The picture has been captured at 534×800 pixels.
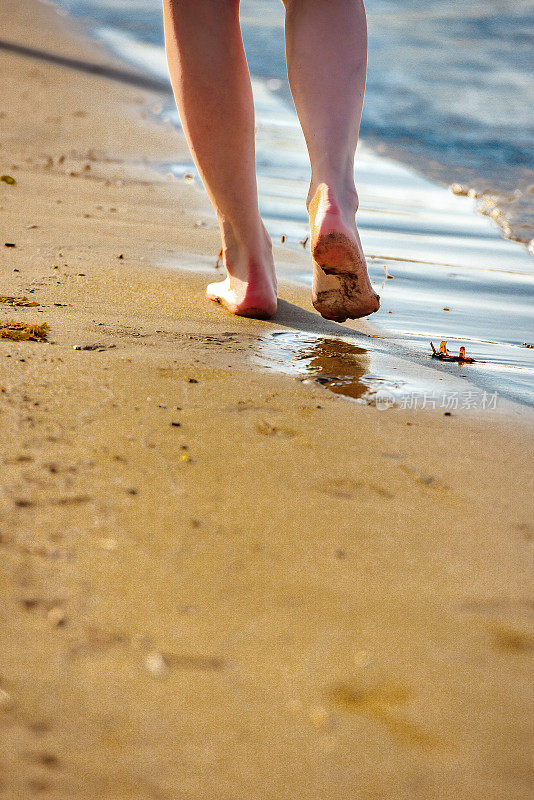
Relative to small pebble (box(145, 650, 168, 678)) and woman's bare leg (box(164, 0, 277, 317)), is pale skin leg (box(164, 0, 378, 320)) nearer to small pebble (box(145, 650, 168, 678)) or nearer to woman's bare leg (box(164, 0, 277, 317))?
woman's bare leg (box(164, 0, 277, 317))

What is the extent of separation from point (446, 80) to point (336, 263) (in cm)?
623

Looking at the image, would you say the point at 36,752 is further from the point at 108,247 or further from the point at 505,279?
the point at 505,279

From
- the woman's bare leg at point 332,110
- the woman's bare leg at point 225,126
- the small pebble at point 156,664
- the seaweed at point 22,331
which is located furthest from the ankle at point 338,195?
the small pebble at point 156,664

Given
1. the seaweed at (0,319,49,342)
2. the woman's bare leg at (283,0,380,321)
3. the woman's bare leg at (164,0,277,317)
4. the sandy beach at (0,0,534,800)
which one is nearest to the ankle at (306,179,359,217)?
the woman's bare leg at (283,0,380,321)

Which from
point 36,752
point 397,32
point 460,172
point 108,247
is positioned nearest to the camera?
point 36,752

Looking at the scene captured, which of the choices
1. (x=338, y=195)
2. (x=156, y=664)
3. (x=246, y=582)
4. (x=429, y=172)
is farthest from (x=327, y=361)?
(x=429, y=172)

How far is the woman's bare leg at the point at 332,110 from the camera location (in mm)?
1682

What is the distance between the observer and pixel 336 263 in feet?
5.39

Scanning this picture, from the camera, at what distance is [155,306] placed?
76.0 inches

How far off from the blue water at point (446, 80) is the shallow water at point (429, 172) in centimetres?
2

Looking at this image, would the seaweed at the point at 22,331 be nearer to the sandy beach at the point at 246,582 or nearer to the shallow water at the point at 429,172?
the sandy beach at the point at 246,582

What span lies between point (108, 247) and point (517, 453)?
145 cm

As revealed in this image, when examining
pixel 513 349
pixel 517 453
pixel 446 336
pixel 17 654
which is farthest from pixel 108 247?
pixel 17 654

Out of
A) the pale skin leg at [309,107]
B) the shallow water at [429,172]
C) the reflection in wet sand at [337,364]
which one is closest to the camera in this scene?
the reflection in wet sand at [337,364]
